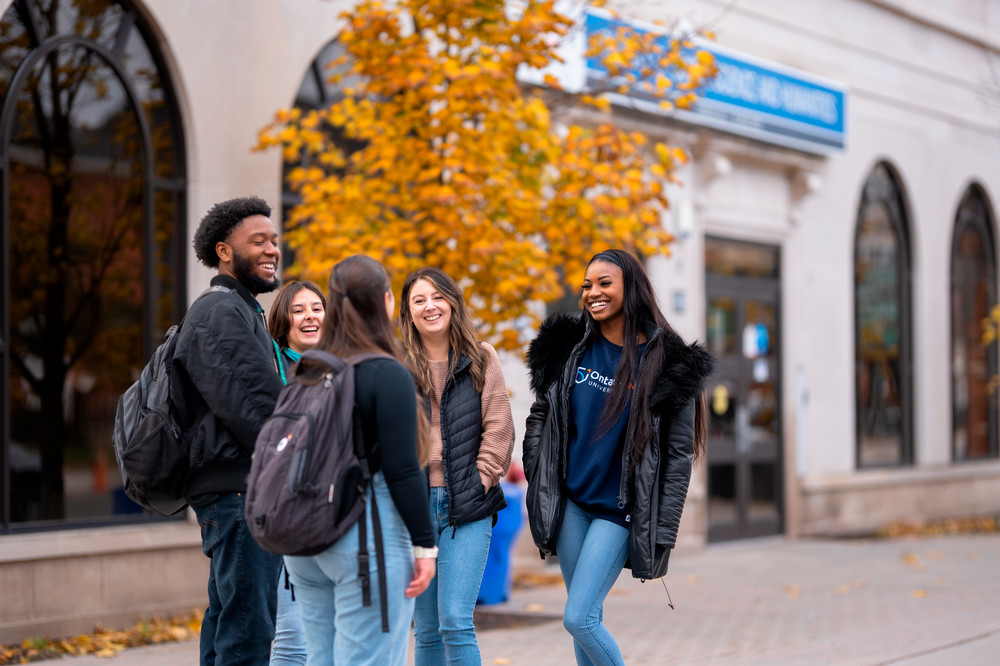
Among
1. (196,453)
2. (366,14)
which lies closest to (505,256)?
(366,14)

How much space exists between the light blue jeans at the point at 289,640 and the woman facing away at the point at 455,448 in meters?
0.45

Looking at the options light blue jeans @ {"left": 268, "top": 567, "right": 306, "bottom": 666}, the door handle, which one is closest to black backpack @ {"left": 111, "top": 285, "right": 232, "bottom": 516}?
light blue jeans @ {"left": 268, "top": 567, "right": 306, "bottom": 666}

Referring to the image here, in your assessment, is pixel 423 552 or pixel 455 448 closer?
pixel 423 552

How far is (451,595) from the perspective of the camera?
4758 millimetres

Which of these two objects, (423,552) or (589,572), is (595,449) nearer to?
(589,572)

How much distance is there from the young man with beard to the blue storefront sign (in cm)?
747

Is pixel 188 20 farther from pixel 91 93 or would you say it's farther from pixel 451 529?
pixel 451 529

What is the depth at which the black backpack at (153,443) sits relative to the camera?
14.2 feet

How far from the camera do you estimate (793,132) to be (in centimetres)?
1412

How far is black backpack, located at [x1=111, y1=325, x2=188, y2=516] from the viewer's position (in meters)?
4.32

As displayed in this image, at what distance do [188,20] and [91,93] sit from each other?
893 mm

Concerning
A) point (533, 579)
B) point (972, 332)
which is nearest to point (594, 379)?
point (533, 579)

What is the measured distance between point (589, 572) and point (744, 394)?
954 centimetres

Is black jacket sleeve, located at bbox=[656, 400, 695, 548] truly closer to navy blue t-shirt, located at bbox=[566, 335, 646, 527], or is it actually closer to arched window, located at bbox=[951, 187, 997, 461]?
navy blue t-shirt, located at bbox=[566, 335, 646, 527]
